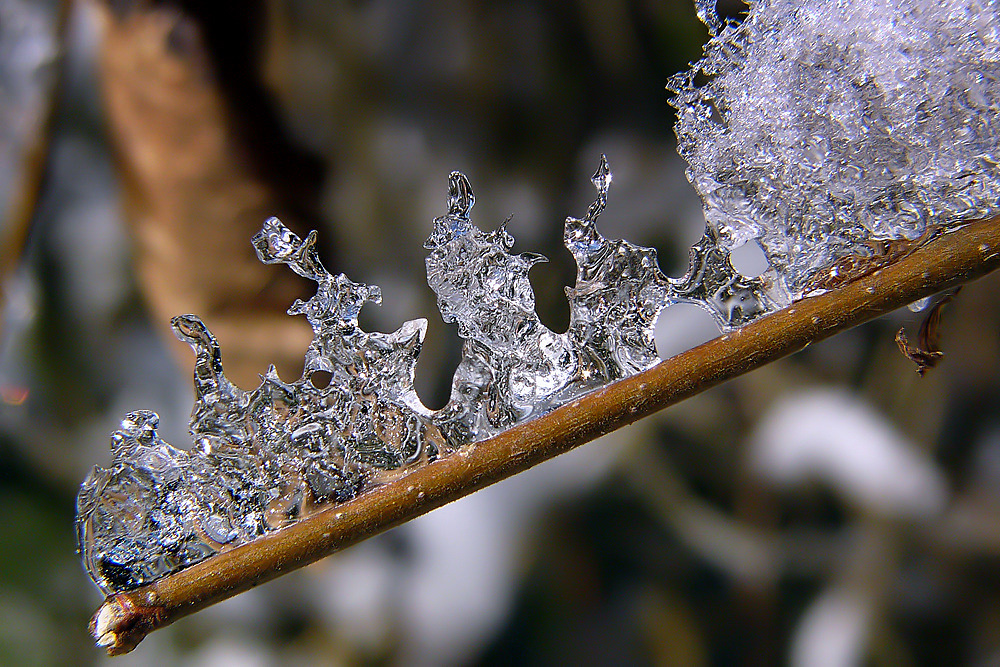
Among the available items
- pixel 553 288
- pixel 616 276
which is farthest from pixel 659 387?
pixel 553 288

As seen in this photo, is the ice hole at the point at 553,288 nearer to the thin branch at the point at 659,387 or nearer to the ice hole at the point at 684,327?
the ice hole at the point at 684,327

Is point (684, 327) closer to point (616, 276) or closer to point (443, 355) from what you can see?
point (443, 355)

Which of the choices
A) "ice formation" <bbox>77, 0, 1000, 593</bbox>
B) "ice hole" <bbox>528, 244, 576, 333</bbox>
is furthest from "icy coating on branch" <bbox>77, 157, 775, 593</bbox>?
"ice hole" <bbox>528, 244, 576, 333</bbox>

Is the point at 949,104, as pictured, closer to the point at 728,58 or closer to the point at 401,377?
the point at 728,58

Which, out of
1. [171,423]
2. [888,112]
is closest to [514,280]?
[888,112]

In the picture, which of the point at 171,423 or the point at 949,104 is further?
the point at 171,423

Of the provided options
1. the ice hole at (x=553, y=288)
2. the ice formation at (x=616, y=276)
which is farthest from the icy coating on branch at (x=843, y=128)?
the ice hole at (x=553, y=288)
